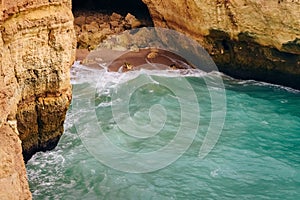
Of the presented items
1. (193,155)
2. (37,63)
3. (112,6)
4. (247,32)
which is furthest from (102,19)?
(37,63)

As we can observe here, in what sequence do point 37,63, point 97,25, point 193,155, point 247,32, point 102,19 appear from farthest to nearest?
point 102,19 < point 97,25 < point 247,32 < point 193,155 < point 37,63

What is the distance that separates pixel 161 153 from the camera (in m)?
8.36

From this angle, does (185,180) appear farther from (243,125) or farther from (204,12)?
(204,12)

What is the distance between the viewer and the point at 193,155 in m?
8.35

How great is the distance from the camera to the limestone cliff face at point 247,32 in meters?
10.6

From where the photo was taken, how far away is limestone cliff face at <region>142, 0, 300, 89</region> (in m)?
10.6

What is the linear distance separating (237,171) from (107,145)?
8.75 ft

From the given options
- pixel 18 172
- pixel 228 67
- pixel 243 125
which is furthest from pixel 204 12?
pixel 18 172

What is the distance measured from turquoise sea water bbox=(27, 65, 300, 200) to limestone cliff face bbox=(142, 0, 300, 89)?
0.70m

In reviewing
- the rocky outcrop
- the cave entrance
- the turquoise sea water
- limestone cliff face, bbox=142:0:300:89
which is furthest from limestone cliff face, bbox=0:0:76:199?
the rocky outcrop

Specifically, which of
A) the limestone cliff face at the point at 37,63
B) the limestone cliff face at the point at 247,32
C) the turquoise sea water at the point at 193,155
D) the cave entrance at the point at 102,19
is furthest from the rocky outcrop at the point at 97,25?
the limestone cliff face at the point at 37,63

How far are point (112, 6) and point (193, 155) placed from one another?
10855 mm

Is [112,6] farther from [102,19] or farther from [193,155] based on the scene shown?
[193,155]

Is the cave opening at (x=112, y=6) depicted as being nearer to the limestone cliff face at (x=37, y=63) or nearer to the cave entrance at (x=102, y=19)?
the cave entrance at (x=102, y=19)
